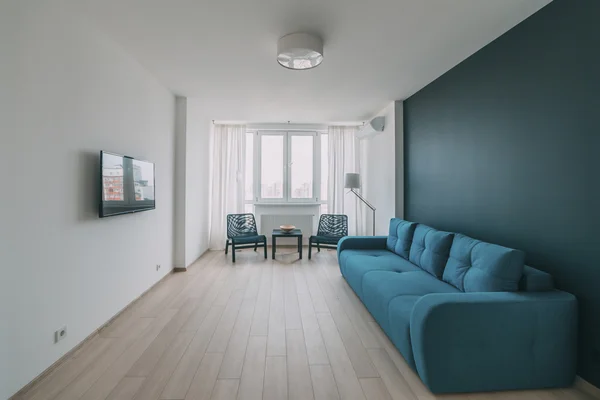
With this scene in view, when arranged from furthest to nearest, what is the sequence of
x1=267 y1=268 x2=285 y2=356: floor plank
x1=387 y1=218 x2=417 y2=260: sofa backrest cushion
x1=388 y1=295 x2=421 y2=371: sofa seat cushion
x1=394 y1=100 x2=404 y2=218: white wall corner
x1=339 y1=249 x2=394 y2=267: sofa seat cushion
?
x1=394 y1=100 x2=404 y2=218: white wall corner < x1=339 y1=249 x2=394 y2=267: sofa seat cushion < x1=387 y1=218 x2=417 y2=260: sofa backrest cushion < x1=267 y1=268 x2=285 y2=356: floor plank < x1=388 y1=295 x2=421 y2=371: sofa seat cushion

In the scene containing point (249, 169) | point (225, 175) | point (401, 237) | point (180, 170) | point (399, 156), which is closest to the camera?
point (401, 237)

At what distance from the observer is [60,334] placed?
2080mm

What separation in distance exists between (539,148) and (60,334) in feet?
12.3

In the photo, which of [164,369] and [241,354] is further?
[241,354]

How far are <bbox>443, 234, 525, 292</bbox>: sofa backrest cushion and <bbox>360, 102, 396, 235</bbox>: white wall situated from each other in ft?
6.60

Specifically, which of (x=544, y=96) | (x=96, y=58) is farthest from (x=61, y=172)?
(x=544, y=96)

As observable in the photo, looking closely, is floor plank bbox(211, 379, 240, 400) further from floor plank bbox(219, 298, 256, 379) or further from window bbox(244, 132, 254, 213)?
window bbox(244, 132, 254, 213)

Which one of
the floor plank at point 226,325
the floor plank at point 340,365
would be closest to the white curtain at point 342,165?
the floor plank at point 226,325

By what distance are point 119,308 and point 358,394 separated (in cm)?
241

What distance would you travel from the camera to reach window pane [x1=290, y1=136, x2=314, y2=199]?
6559 millimetres

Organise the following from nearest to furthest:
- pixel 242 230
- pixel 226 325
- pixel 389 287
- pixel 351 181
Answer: pixel 389 287, pixel 226 325, pixel 351 181, pixel 242 230

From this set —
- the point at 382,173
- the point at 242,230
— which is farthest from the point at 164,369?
the point at 382,173

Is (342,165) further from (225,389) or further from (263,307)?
(225,389)

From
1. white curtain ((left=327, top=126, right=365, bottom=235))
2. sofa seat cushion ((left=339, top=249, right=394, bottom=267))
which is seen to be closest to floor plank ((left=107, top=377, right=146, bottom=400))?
sofa seat cushion ((left=339, top=249, right=394, bottom=267))
